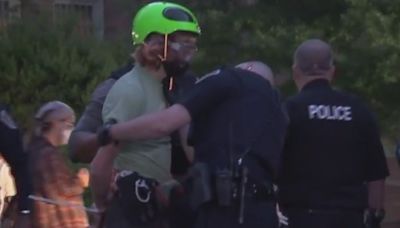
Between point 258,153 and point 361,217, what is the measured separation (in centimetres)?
180

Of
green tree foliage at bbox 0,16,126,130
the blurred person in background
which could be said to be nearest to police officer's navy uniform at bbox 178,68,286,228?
the blurred person in background

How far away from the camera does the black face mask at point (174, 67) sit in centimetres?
561

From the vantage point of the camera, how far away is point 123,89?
221 inches

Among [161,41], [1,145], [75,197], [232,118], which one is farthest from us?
[75,197]

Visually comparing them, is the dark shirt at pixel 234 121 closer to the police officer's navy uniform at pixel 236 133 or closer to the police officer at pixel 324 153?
the police officer's navy uniform at pixel 236 133

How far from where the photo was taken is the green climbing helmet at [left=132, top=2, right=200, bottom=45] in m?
5.62

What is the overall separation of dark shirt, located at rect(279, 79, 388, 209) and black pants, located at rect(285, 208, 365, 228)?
42 millimetres

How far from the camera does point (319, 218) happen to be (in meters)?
6.79

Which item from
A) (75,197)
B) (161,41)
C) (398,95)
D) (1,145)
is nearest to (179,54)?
(161,41)

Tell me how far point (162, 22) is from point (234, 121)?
65cm

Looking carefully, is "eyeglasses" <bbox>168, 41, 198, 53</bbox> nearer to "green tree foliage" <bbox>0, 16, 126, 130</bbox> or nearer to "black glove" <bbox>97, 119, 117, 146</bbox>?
"black glove" <bbox>97, 119, 117, 146</bbox>

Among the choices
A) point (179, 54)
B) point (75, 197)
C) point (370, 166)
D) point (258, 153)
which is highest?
point (179, 54)

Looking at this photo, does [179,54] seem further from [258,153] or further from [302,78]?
[302,78]

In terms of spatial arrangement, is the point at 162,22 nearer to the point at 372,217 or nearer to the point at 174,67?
the point at 174,67
